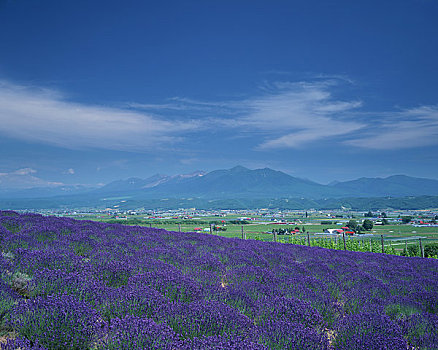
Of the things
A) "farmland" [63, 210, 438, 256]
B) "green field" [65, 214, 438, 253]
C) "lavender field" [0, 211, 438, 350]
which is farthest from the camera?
"farmland" [63, 210, 438, 256]

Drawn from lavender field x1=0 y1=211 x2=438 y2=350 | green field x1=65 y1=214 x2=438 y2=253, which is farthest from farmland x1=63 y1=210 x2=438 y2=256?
lavender field x1=0 y1=211 x2=438 y2=350

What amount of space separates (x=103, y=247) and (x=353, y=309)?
4.73m

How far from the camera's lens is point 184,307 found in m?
3.21

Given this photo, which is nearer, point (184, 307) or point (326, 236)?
point (184, 307)

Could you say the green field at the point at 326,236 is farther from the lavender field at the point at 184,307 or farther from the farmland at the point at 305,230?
the lavender field at the point at 184,307

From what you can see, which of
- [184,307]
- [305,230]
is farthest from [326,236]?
[305,230]

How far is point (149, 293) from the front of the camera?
336 cm

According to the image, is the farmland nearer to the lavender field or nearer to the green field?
the green field

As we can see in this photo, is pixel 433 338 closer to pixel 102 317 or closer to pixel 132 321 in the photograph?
pixel 132 321

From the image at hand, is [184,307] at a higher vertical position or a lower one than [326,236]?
higher

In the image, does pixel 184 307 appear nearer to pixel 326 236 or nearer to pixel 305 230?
pixel 326 236

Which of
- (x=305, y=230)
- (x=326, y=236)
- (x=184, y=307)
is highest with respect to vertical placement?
(x=184, y=307)

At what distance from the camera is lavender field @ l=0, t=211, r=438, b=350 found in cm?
257

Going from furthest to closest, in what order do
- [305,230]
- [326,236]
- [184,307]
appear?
[305,230] → [326,236] → [184,307]
